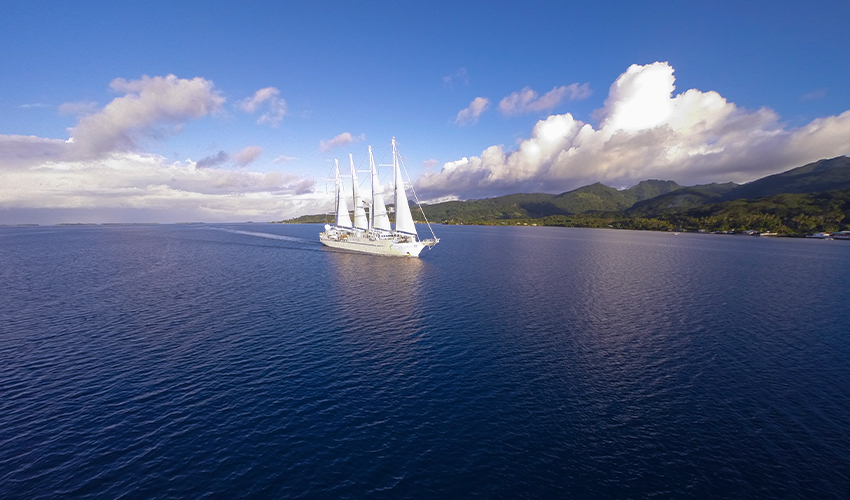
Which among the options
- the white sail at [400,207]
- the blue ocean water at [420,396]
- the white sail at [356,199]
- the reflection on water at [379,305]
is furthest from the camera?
the white sail at [356,199]

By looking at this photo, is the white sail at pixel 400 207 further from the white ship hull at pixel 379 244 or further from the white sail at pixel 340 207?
the white sail at pixel 340 207

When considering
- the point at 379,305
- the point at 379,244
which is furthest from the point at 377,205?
the point at 379,305

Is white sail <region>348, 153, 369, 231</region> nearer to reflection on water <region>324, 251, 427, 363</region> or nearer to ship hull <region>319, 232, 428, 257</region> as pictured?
ship hull <region>319, 232, 428, 257</region>

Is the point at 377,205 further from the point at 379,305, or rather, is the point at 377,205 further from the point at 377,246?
the point at 379,305

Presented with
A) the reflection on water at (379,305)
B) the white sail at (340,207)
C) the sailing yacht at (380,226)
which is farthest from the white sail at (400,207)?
the white sail at (340,207)

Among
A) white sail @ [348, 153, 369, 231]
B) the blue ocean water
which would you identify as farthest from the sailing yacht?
the blue ocean water

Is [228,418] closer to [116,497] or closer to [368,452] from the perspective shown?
[116,497]

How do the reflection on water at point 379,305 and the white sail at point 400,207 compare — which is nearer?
the reflection on water at point 379,305

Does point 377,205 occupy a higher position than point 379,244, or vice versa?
point 377,205
